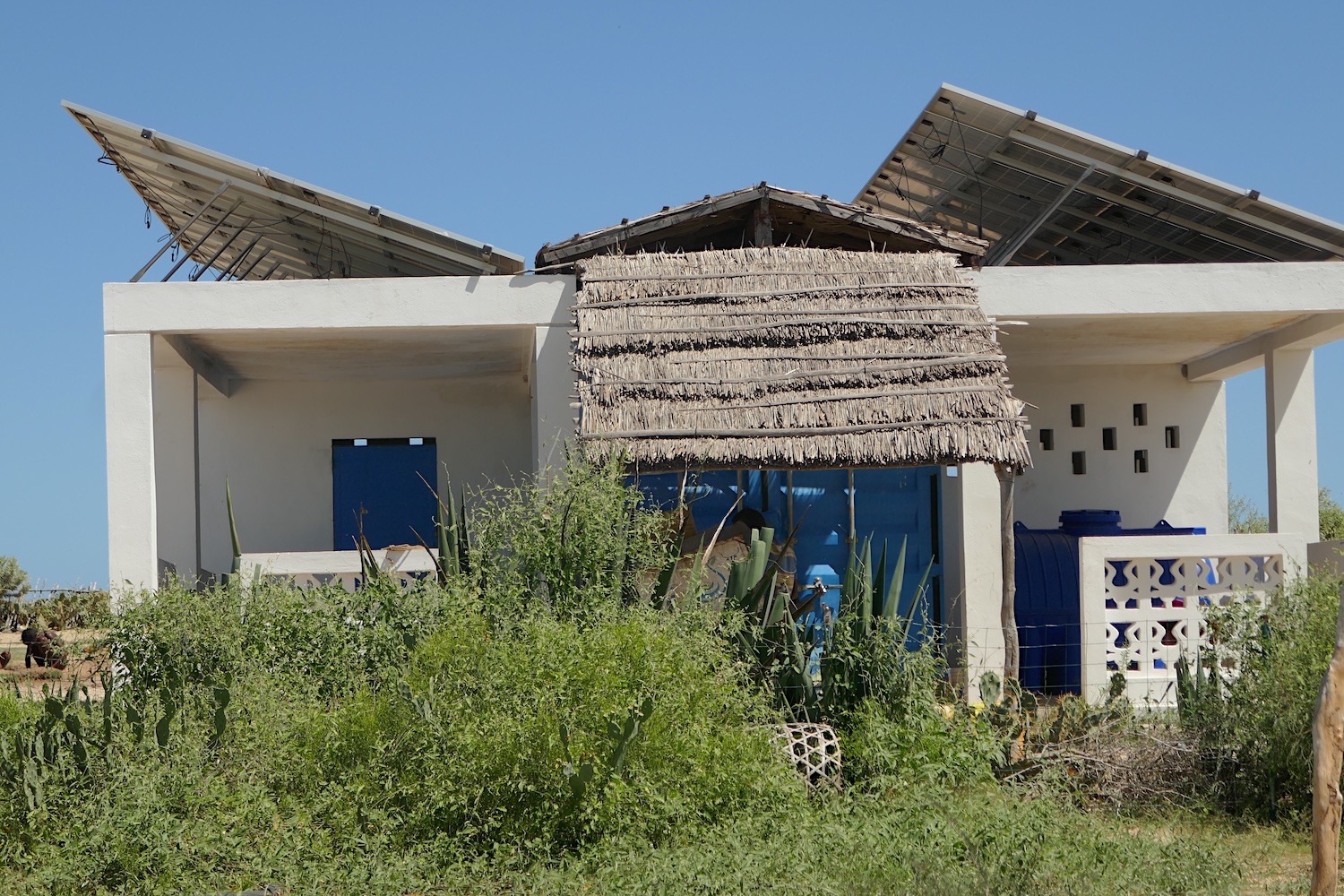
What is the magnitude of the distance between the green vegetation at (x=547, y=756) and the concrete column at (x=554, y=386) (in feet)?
7.32

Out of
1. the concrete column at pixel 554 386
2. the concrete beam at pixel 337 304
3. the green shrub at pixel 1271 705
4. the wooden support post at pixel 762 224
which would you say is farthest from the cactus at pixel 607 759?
the wooden support post at pixel 762 224

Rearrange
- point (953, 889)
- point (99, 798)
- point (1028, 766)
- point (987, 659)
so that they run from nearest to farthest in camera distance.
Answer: point (953, 889) < point (99, 798) < point (1028, 766) < point (987, 659)

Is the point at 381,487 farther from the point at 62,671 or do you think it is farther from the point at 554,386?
the point at 554,386

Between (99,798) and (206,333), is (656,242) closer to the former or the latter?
(206,333)

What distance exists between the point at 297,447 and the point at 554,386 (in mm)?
4561

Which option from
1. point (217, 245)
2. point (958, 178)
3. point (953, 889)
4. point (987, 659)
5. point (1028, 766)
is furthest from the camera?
point (217, 245)

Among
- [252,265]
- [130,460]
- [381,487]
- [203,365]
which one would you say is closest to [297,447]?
[381,487]

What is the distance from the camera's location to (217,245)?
43.4 ft

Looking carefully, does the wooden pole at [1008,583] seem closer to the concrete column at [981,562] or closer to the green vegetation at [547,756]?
the concrete column at [981,562]

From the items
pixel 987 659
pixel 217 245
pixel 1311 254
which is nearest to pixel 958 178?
pixel 1311 254

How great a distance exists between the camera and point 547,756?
5691 mm

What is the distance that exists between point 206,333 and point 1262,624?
25.3 ft

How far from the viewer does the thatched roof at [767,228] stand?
32.9ft

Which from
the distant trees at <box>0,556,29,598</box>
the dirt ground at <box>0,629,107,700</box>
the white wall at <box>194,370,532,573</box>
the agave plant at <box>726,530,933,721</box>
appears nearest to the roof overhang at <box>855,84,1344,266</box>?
the agave plant at <box>726,530,933,721</box>
